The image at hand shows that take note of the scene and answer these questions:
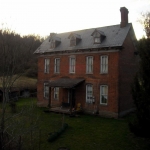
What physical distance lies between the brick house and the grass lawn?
346cm

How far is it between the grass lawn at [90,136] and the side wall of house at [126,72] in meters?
3.20

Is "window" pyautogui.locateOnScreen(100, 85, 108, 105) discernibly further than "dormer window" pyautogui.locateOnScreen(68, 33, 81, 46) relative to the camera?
No

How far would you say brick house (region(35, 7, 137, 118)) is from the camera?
21125 mm

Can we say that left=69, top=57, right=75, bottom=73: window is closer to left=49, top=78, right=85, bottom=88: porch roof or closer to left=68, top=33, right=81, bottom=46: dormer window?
left=49, top=78, right=85, bottom=88: porch roof

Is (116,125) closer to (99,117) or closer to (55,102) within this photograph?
(99,117)

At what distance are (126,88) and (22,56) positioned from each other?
47.3 ft

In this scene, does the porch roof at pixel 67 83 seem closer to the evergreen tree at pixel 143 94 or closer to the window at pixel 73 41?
the window at pixel 73 41

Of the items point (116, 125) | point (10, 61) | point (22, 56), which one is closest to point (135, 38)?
point (116, 125)

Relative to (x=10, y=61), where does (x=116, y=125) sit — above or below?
below

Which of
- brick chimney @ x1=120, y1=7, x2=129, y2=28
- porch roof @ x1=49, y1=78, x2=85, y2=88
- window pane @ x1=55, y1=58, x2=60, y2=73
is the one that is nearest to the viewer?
porch roof @ x1=49, y1=78, x2=85, y2=88

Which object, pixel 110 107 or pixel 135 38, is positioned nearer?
pixel 110 107

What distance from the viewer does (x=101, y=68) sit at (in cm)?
2219

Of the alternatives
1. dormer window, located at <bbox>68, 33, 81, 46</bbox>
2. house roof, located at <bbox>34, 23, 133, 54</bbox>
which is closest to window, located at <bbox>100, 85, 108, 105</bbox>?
house roof, located at <bbox>34, 23, 133, 54</bbox>

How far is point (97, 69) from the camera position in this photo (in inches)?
883
